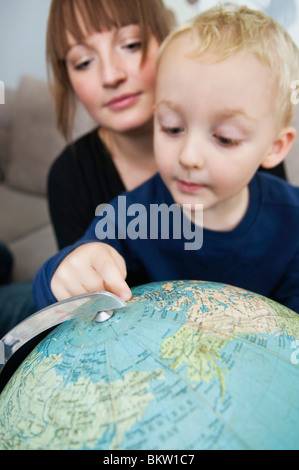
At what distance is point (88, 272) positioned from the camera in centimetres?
83

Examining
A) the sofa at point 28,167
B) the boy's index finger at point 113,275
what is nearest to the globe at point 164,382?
the boy's index finger at point 113,275

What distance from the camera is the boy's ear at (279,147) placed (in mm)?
1049

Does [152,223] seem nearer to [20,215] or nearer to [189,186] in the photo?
[189,186]

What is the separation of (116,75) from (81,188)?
46 cm

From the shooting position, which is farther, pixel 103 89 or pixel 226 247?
pixel 103 89

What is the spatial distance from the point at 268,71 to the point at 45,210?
5.77 feet

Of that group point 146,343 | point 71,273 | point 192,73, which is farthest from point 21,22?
point 146,343

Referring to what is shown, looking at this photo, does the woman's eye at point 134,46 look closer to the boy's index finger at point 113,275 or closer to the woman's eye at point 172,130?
the woman's eye at point 172,130

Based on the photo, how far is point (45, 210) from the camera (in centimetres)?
243

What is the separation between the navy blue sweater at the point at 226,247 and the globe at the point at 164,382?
0.37 m

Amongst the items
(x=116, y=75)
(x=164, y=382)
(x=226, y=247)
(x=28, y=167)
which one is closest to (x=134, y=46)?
(x=116, y=75)

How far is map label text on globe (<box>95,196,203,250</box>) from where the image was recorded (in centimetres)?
110

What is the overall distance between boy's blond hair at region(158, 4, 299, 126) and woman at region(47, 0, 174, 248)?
0.69 ft

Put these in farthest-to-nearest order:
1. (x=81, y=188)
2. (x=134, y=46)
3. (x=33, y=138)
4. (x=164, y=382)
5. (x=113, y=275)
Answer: (x=33, y=138), (x=81, y=188), (x=134, y=46), (x=113, y=275), (x=164, y=382)
